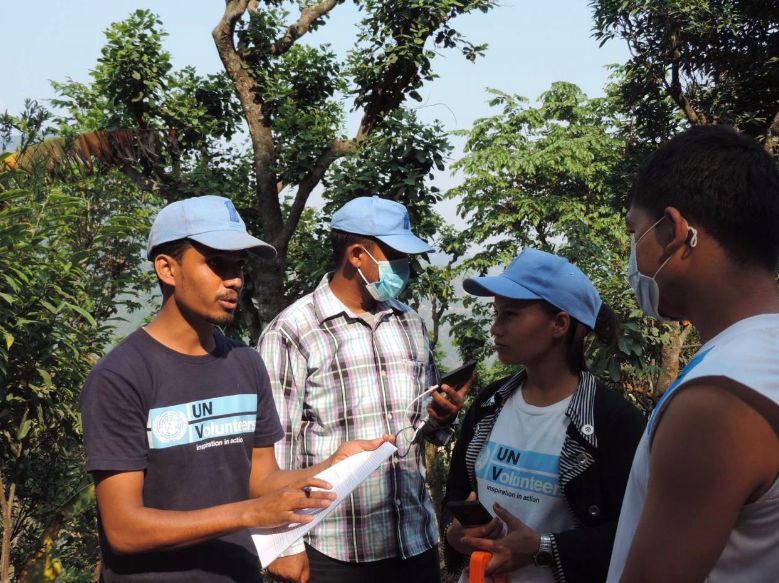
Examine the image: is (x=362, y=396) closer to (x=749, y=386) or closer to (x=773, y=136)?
(x=749, y=386)

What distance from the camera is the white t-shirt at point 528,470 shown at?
243 cm

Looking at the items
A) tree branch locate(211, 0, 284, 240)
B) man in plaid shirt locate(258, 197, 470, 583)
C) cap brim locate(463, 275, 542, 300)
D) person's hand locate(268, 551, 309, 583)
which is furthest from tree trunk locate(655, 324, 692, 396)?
cap brim locate(463, 275, 542, 300)

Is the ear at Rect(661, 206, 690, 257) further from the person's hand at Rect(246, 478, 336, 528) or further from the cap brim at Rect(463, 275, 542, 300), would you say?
the cap brim at Rect(463, 275, 542, 300)

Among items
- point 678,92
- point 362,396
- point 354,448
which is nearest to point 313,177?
point 678,92

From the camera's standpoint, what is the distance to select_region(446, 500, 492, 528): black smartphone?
231cm

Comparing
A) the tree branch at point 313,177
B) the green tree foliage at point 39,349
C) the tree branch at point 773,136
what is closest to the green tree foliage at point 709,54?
the tree branch at point 773,136

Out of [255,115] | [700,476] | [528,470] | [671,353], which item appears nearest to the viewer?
[700,476]

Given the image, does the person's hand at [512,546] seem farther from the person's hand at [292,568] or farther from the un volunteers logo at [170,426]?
the person's hand at [292,568]

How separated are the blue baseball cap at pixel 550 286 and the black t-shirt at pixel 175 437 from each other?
90 centimetres

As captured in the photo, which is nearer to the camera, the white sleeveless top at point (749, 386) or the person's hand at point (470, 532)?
the white sleeveless top at point (749, 386)

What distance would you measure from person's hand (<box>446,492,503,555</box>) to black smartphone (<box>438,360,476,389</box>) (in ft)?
1.78

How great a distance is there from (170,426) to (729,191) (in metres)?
1.52

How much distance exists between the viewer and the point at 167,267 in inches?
95.3

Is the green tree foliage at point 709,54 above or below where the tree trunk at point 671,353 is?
above
